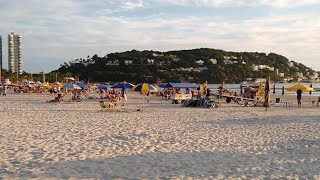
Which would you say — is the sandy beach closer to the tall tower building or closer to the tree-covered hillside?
the tree-covered hillside

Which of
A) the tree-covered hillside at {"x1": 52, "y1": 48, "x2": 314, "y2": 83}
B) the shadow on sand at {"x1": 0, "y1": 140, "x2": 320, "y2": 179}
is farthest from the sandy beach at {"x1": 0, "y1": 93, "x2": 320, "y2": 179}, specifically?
the tree-covered hillside at {"x1": 52, "y1": 48, "x2": 314, "y2": 83}

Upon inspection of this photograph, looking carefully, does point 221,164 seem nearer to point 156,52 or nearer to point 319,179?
point 319,179

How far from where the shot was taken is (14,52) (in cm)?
15538

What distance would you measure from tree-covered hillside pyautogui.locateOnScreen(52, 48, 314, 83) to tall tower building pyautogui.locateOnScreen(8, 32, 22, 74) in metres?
20.1

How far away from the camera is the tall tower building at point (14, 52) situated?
152375mm

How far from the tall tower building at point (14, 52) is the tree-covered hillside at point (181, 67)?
65.8 feet

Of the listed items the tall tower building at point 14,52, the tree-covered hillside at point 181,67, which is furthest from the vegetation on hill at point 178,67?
the tall tower building at point 14,52

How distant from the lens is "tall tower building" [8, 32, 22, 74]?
152375 mm

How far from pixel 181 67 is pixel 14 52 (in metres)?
69.5

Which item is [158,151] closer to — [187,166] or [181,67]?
[187,166]

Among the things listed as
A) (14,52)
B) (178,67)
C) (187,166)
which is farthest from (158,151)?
(14,52)

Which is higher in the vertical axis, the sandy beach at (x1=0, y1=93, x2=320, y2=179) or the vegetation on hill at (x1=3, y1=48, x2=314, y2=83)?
the vegetation on hill at (x1=3, y1=48, x2=314, y2=83)

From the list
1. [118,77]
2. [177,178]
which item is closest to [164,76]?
[118,77]

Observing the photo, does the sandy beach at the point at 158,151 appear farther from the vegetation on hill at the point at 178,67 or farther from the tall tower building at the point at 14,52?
the tall tower building at the point at 14,52
